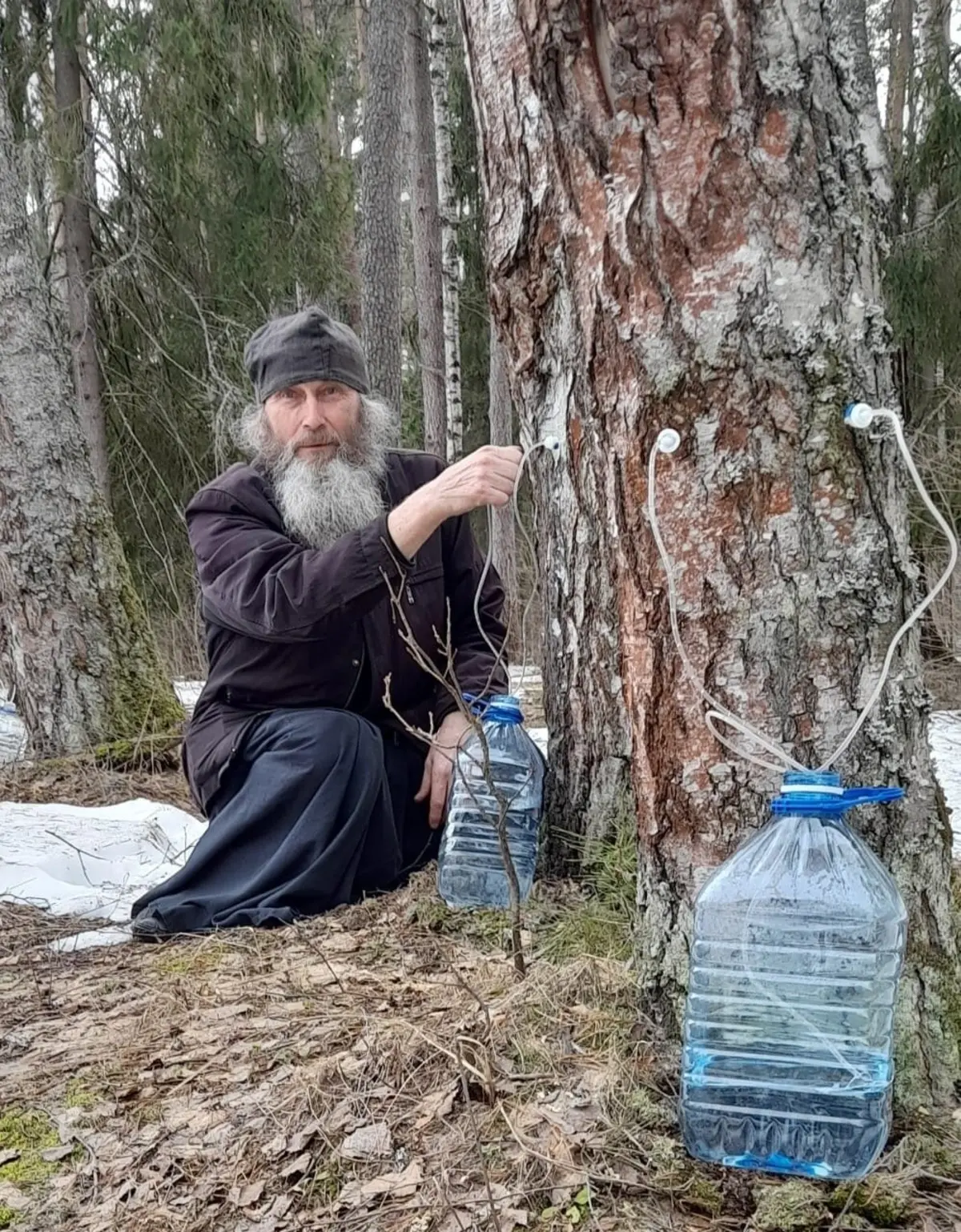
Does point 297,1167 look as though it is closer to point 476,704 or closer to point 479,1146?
point 479,1146

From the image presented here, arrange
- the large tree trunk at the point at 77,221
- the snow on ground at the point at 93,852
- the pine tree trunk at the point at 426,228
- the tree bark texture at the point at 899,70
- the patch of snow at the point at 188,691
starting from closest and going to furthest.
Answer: the snow on ground at the point at 93,852
the patch of snow at the point at 188,691
the large tree trunk at the point at 77,221
the tree bark texture at the point at 899,70
the pine tree trunk at the point at 426,228

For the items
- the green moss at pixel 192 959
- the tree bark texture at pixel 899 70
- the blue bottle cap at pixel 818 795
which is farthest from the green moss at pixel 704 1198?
the tree bark texture at pixel 899 70

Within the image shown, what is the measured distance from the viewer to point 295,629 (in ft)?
9.64

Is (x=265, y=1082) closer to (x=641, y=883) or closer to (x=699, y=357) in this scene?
(x=641, y=883)

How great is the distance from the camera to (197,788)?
3.38m

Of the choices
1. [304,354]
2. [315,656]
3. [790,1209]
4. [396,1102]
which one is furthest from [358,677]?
[790,1209]

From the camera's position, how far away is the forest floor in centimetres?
157

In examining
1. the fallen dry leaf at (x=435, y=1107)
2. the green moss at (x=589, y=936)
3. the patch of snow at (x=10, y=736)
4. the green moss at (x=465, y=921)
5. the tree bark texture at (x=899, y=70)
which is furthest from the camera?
the tree bark texture at (x=899, y=70)

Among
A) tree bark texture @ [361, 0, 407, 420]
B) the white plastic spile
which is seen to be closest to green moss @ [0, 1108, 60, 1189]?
the white plastic spile

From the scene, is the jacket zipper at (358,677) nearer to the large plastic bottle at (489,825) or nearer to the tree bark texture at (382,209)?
the large plastic bottle at (489,825)

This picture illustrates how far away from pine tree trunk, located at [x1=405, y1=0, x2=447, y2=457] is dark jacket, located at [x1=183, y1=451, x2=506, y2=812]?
740 centimetres

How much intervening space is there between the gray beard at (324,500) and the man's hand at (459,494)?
0.53m

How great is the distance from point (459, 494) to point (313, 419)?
96cm

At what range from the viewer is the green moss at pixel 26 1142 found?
1872 mm
